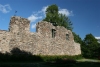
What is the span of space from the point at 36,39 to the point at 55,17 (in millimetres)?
21488

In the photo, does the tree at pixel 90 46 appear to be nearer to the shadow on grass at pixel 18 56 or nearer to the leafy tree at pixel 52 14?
the leafy tree at pixel 52 14

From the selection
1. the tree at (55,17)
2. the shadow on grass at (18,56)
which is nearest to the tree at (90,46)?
the tree at (55,17)

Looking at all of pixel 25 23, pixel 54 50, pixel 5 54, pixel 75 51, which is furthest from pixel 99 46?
pixel 5 54

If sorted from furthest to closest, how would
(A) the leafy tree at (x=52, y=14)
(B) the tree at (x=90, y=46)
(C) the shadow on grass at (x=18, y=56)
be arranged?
(A) the leafy tree at (x=52, y=14)
(B) the tree at (x=90, y=46)
(C) the shadow on grass at (x=18, y=56)

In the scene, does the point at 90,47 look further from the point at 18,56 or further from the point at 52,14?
the point at 18,56

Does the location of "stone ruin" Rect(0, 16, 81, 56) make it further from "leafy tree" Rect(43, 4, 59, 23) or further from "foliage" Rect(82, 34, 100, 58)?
"leafy tree" Rect(43, 4, 59, 23)

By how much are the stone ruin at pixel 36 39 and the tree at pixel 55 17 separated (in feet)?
47.3

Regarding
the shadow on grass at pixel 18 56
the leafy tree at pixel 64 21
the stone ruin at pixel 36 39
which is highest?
the leafy tree at pixel 64 21

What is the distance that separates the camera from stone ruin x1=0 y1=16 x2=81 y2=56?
19.0m

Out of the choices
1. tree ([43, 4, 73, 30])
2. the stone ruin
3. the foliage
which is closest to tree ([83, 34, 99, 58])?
the foliage

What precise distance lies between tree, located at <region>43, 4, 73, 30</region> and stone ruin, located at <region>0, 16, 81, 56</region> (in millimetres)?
14430

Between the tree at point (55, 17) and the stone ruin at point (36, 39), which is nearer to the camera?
the stone ruin at point (36, 39)

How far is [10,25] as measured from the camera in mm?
19469

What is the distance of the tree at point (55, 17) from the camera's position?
41.9 metres
